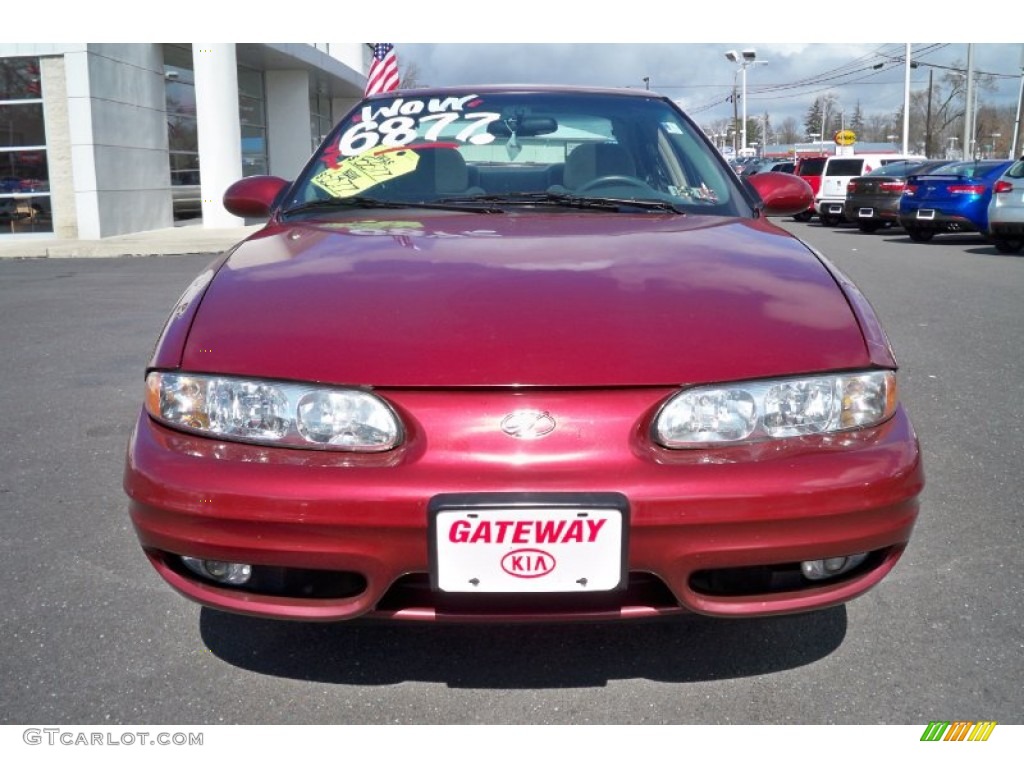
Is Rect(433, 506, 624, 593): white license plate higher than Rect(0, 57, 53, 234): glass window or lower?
lower

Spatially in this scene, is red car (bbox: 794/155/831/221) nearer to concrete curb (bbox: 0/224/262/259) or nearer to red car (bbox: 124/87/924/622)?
concrete curb (bbox: 0/224/262/259)

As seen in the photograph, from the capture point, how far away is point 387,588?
6.18 feet

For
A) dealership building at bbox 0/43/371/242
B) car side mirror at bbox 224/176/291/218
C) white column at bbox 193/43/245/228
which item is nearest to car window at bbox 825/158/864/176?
dealership building at bbox 0/43/371/242

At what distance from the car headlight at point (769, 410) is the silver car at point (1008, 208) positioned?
11930 millimetres

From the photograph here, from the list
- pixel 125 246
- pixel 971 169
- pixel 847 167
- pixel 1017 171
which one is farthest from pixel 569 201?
pixel 847 167

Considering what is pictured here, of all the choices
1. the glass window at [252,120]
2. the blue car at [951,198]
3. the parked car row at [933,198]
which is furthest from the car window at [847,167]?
the glass window at [252,120]

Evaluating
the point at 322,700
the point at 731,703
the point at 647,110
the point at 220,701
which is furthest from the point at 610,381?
the point at 647,110

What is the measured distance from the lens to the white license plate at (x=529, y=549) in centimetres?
180

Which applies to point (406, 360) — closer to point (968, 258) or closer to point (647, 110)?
point (647, 110)

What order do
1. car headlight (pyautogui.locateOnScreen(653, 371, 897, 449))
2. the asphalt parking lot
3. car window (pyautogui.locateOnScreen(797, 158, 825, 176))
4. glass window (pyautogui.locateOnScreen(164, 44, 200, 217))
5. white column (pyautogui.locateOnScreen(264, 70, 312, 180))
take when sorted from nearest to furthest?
car headlight (pyautogui.locateOnScreen(653, 371, 897, 449))
the asphalt parking lot
glass window (pyautogui.locateOnScreen(164, 44, 200, 217))
car window (pyautogui.locateOnScreen(797, 158, 825, 176))
white column (pyautogui.locateOnScreen(264, 70, 312, 180))

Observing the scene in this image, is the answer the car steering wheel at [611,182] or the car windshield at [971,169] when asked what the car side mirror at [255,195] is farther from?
the car windshield at [971,169]

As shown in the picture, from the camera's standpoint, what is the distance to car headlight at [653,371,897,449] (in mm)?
1902

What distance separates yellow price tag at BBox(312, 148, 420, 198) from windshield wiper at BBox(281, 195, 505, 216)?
0.17 ft
